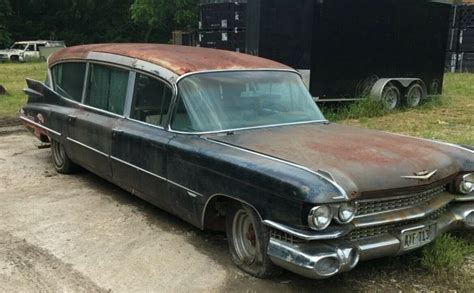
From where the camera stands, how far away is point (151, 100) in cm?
521

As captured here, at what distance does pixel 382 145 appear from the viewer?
4.36 meters

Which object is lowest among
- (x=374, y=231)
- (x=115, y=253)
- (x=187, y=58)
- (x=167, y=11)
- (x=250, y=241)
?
(x=115, y=253)

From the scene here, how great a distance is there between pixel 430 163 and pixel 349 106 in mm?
7963

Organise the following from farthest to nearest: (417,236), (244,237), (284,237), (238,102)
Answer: (238,102)
(244,237)
(417,236)
(284,237)

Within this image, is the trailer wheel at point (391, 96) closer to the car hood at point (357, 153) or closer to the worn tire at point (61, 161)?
the worn tire at point (61, 161)

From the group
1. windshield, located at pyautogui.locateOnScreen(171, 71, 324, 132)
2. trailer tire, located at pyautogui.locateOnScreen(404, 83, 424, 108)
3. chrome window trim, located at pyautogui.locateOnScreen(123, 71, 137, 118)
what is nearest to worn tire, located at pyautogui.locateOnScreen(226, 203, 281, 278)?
windshield, located at pyautogui.locateOnScreen(171, 71, 324, 132)

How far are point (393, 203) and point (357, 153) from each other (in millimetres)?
454

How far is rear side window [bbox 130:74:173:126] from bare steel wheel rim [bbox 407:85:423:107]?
29.3 ft

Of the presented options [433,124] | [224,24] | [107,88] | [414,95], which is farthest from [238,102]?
[224,24]

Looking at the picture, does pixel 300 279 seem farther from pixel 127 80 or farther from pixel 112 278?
pixel 127 80

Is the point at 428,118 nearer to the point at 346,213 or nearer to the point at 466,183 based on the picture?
the point at 466,183

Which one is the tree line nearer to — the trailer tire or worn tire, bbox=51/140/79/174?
the trailer tire

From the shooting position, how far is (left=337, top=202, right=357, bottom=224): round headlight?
11.5ft

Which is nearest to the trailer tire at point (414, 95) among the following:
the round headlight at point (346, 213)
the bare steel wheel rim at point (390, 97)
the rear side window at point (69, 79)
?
the bare steel wheel rim at point (390, 97)
